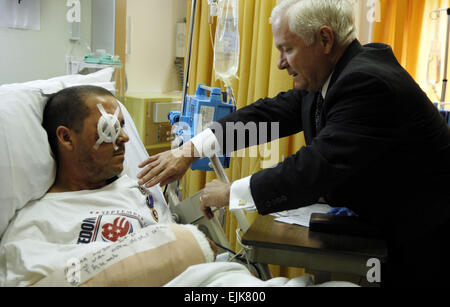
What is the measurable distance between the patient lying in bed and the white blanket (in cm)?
37

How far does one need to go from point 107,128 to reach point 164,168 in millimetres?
252

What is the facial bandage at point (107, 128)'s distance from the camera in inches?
57.0

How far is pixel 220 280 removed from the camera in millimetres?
1005

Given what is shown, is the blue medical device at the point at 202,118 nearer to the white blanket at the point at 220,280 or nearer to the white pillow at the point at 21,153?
the white pillow at the point at 21,153

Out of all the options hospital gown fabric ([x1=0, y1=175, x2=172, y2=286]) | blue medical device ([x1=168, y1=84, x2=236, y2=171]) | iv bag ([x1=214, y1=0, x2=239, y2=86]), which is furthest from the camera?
iv bag ([x1=214, y1=0, x2=239, y2=86])

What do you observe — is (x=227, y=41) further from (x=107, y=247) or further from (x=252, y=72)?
(x=107, y=247)

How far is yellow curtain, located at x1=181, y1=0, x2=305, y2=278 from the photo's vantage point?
8.20 ft

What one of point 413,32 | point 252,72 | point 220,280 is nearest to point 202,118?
point 252,72

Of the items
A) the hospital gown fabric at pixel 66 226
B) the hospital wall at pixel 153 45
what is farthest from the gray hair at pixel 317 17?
the hospital wall at pixel 153 45

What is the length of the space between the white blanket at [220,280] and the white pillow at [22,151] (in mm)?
639

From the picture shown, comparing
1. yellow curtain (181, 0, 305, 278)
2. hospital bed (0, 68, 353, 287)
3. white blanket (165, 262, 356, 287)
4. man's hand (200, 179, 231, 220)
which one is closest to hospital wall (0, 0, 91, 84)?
yellow curtain (181, 0, 305, 278)

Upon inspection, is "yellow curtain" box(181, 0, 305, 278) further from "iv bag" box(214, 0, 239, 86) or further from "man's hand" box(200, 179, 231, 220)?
"man's hand" box(200, 179, 231, 220)
